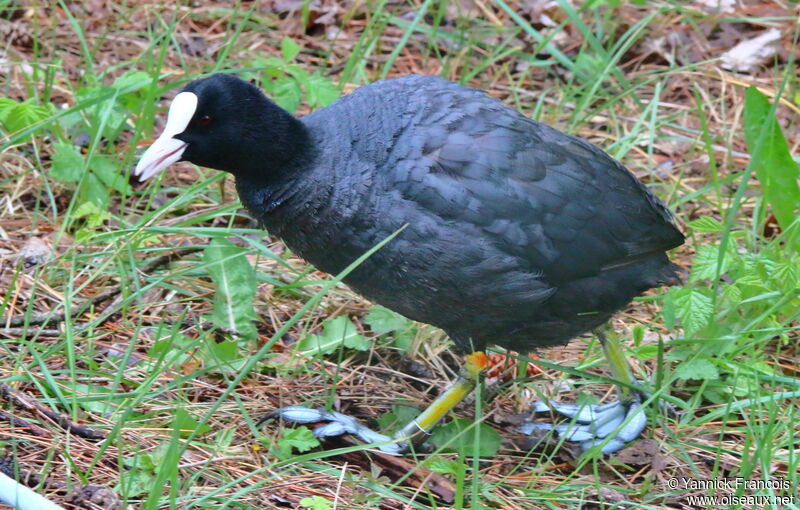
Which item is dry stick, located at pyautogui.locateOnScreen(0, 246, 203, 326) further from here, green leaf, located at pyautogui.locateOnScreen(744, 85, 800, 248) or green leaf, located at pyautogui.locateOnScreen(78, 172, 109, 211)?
green leaf, located at pyautogui.locateOnScreen(744, 85, 800, 248)

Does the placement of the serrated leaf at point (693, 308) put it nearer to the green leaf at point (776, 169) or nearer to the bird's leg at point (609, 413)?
the bird's leg at point (609, 413)

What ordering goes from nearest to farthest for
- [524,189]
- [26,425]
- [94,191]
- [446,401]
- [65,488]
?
[65,488], [26,425], [524,189], [446,401], [94,191]

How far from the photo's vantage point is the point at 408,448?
11.4 ft

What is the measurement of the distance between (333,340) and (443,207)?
887 mm

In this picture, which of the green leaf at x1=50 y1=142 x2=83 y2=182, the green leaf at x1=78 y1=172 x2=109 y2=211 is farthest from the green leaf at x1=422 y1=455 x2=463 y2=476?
the green leaf at x1=50 y1=142 x2=83 y2=182

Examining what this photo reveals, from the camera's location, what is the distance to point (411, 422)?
11.4ft

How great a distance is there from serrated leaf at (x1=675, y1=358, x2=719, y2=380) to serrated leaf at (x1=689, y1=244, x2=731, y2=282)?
31cm

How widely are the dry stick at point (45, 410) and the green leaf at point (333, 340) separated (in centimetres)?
91

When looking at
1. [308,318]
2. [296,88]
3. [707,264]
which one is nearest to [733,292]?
[707,264]

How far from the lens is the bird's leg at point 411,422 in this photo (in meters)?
3.38

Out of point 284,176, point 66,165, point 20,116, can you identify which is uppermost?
point 284,176

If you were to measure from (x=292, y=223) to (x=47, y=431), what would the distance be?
1011 millimetres

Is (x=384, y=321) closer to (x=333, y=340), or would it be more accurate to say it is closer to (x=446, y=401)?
(x=333, y=340)

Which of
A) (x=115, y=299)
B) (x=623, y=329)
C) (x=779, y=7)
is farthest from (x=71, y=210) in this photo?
(x=779, y=7)
